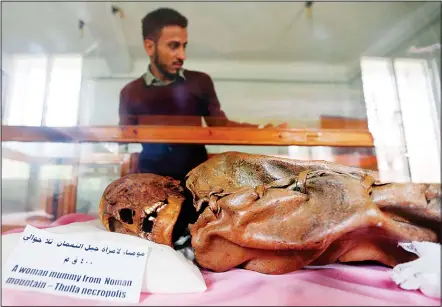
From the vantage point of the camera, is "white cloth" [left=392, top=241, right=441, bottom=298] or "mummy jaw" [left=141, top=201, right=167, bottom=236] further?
"mummy jaw" [left=141, top=201, right=167, bottom=236]

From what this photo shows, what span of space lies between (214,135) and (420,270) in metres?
0.95

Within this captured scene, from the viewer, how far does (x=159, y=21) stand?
4.91 feet

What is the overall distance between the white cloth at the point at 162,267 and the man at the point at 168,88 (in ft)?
2.59

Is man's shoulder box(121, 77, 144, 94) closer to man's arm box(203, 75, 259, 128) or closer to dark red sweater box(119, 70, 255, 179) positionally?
dark red sweater box(119, 70, 255, 179)

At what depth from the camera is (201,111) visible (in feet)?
4.84

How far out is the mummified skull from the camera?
75cm

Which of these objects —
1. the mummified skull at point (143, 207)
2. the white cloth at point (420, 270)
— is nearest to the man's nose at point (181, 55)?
the mummified skull at point (143, 207)

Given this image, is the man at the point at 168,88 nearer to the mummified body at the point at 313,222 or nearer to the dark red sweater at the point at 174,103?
the dark red sweater at the point at 174,103

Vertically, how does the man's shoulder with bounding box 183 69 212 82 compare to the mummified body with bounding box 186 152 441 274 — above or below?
above

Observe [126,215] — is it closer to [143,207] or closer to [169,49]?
[143,207]

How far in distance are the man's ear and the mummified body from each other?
105cm

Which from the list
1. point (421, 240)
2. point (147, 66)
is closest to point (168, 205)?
point (421, 240)

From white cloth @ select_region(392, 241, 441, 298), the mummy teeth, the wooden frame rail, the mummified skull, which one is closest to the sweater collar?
the wooden frame rail

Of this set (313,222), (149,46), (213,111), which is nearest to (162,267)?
(313,222)
